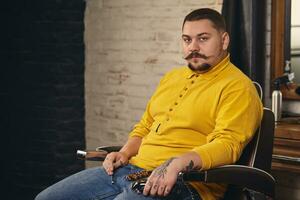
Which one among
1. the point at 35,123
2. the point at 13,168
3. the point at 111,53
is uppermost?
the point at 111,53

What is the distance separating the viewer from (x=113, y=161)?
2.32 meters

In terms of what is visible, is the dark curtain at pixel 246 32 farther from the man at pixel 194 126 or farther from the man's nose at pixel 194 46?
the man's nose at pixel 194 46

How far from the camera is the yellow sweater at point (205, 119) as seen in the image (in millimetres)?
1994

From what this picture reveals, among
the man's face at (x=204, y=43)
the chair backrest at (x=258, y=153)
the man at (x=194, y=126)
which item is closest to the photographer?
the man at (x=194, y=126)

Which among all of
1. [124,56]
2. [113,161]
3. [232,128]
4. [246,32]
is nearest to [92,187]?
[113,161]

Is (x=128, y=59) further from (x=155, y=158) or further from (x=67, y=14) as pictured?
(x=155, y=158)

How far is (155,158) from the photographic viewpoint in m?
2.22

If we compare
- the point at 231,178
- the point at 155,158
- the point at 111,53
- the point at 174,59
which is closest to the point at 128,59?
the point at 111,53

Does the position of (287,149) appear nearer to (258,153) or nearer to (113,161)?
(258,153)

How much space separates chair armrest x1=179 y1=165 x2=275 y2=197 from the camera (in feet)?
6.07

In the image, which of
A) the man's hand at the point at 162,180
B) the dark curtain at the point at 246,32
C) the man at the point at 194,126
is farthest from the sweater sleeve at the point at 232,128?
the dark curtain at the point at 246,32

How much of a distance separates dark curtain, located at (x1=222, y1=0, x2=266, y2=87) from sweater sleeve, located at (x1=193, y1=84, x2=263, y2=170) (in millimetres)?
1008

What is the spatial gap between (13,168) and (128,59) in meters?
1.27

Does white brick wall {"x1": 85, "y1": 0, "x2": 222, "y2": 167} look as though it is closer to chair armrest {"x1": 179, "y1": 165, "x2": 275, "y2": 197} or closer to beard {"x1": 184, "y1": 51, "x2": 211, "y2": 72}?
beard {"x1": 184, "y1": 51, "x2": 211, "y2": 72}
